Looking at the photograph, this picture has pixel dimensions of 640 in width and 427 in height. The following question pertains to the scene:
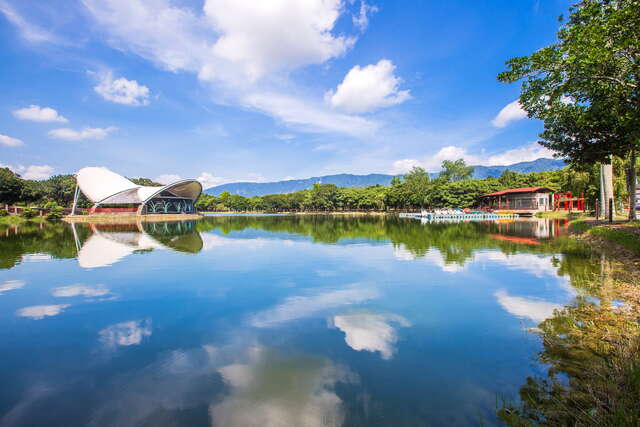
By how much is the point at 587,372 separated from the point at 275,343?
4249 mm

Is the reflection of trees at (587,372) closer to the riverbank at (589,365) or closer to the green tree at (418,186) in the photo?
the riverbank at (589,365)

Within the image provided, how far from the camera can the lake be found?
12.1 feet

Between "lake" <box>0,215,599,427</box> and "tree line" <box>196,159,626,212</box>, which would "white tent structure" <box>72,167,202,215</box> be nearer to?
"tree line" <box>196,159,626,212</box>

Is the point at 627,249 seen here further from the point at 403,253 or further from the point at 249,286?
the point at 249,286

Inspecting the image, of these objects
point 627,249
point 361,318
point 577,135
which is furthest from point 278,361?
point 577,135

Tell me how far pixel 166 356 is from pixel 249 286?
165 inches

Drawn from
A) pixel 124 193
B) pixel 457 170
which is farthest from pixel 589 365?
pixel 457 170

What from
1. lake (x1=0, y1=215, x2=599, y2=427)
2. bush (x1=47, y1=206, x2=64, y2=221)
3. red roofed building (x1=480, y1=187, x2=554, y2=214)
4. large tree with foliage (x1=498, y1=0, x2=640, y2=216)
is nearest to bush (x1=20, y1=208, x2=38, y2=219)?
bush (x1=47, y1=206, x2=64, y2=221)

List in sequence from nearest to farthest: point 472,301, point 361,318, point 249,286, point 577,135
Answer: point 361,318 < point 472,301 < point 249,286 < point 577,135

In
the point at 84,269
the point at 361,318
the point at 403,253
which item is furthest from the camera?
the point at 403,253

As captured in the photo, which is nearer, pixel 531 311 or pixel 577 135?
pixel 531 311

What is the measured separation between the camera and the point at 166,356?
5.00m

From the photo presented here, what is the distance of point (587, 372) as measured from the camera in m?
4.02

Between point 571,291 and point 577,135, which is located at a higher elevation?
point 577,135
